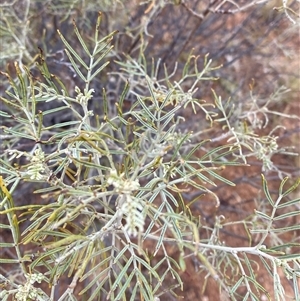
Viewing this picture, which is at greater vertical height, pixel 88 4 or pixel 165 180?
pixel 165 180

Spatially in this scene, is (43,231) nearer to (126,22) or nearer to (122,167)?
(122,167)

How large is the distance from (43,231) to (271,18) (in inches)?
71.9

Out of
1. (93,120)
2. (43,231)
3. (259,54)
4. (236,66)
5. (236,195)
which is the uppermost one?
(43,231)

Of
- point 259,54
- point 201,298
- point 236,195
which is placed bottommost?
point 201,298

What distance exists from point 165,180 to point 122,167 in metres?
0.12

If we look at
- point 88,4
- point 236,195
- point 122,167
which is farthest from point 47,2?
A: point 236,195

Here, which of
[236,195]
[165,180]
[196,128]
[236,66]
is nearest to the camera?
[165,180]

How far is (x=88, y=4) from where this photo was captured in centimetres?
165

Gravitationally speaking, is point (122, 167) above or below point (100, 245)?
above

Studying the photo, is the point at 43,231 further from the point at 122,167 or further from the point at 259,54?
the point at 259,54

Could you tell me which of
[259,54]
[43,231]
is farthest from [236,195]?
[43,231]

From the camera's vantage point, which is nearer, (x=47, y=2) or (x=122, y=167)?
(x=122, y=167)

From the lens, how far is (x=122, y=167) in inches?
31.7

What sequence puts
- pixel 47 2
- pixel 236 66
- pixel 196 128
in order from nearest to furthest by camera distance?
1. pixel 47 2
2. pixel 196 128
3. pixel 236 66
